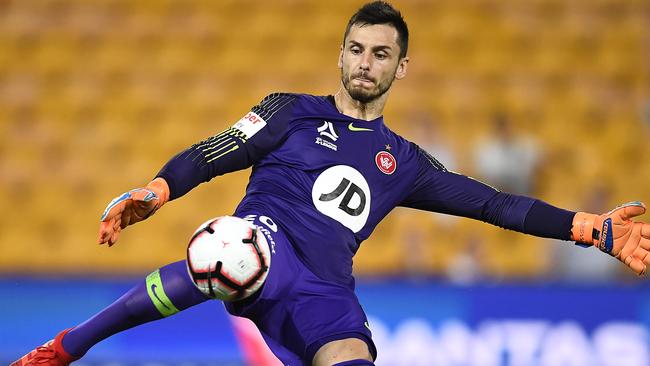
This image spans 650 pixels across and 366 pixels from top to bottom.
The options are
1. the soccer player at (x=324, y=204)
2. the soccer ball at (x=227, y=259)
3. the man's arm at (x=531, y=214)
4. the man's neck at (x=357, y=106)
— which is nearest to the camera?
the soccer ball at (x=227, y=259)

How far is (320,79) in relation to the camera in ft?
38.9

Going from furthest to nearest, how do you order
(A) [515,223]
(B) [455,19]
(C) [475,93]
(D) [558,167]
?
(B) [455,19] < (C) [475,93] < (D) [558,167] < (A) [515,223]

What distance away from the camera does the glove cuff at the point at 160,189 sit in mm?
4679

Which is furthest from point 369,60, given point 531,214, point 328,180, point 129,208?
point 129,208

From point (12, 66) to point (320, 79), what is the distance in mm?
3647

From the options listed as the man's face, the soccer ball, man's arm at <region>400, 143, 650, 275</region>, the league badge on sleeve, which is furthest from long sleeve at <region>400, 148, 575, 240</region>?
the soccer ball

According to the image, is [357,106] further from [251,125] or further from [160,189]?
[160,189]

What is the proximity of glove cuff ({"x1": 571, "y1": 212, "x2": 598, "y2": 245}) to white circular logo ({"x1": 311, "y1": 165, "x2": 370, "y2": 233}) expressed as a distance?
40.3 inches

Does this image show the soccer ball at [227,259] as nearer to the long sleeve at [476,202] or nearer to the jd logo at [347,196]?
the jd logo at [347,196]

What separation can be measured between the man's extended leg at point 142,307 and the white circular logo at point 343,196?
73 centimetres

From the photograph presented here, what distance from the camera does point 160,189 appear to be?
4711 mm

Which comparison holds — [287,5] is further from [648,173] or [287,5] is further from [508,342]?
[508,342]

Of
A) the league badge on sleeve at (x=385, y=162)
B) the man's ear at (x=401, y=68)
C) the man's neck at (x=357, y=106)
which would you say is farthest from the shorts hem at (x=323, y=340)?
the man's ear at (x=401, y=68)

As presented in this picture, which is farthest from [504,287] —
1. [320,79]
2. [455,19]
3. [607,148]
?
[455,19]
